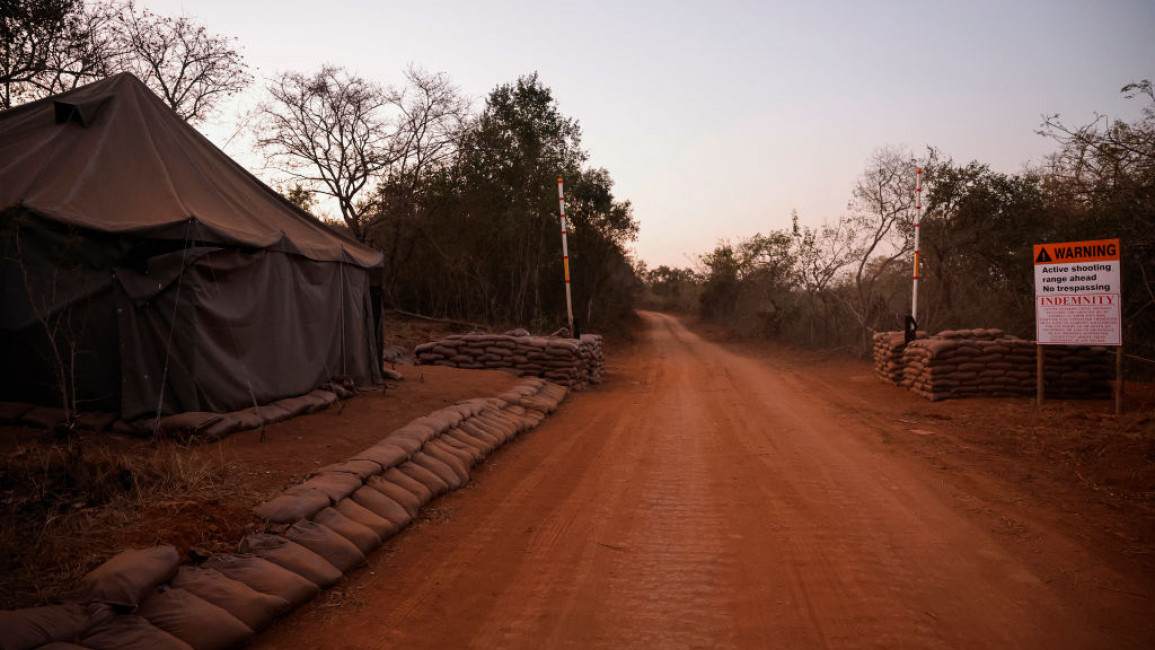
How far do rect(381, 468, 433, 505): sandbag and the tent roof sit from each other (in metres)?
3.21

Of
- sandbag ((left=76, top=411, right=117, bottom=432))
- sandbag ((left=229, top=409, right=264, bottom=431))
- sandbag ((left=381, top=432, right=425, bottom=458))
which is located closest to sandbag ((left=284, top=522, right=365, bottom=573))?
sandbag ((left=381, top=432, right=425, bottom=458))

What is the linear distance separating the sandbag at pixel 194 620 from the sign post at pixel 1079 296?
9.56m

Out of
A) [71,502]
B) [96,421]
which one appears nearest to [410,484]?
[71,502]

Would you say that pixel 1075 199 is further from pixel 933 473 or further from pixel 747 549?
pixel 747 549

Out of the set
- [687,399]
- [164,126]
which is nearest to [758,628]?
[687,399]

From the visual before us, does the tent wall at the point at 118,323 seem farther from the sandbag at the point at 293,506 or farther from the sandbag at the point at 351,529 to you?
the sandbag at the point at 351,529

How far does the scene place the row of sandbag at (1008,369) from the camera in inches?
366

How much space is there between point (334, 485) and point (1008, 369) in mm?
9829

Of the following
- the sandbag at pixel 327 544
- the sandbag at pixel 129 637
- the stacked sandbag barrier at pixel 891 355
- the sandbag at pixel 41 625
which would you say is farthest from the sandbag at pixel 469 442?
the stacked sandbag barrier at pixel 891 355

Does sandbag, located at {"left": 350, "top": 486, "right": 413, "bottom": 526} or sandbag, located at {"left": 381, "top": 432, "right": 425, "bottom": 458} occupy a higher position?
sandbag, located at {"left": 381, "top": 432, "right": 425, "bottom": 458}

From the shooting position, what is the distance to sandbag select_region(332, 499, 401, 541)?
4.03 m

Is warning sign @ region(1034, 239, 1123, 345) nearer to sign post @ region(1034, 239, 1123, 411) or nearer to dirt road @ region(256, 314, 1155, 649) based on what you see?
sign post @ region(1034, 239, 1123, 411)

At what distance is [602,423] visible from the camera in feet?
27.6

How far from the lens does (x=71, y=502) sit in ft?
12.2
